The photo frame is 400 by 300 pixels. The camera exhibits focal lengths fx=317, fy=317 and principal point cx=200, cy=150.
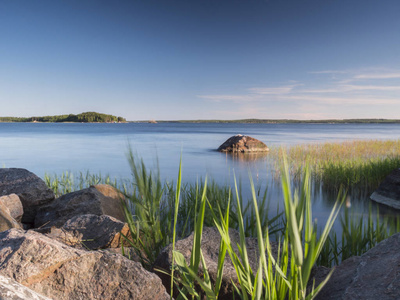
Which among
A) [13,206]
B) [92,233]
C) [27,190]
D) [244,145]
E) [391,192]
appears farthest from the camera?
[244,145]

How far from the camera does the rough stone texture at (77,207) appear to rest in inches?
219

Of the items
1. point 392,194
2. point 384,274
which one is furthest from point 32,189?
point 392,194

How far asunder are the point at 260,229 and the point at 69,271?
1.37m

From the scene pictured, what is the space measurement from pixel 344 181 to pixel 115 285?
948cm

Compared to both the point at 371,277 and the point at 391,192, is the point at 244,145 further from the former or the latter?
the point at 371,277

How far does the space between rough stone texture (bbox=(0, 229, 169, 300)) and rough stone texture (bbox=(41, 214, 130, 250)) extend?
1506 millimetres

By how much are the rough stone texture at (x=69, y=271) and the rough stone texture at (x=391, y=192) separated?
7591 millimetres

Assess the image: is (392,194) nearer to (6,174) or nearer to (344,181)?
(344,181)

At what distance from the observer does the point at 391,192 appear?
313 inches

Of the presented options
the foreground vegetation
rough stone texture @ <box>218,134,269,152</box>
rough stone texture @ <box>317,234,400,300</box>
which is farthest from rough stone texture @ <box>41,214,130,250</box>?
rough stone texture @ <box>218,134,269,152</box>

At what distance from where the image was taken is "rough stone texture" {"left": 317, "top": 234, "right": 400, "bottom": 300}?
1.84 meters

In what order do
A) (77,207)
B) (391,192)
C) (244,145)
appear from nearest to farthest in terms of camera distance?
(77,207) < (391,192) < (244,145)

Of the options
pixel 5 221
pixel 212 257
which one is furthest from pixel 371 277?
pixel 5 221

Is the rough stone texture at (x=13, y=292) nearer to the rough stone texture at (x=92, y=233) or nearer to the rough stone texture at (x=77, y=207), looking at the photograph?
the rough stone texture at (x=92, y=233)
